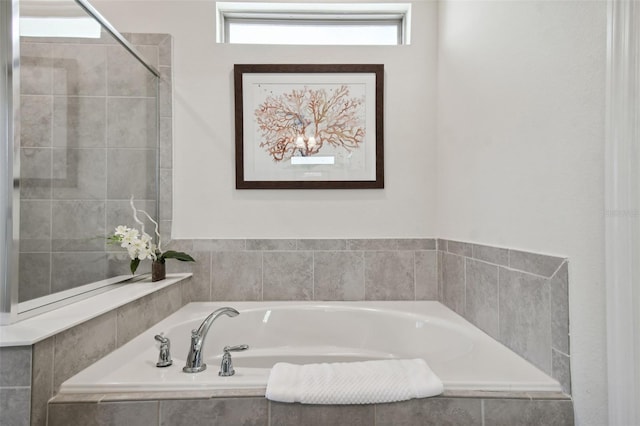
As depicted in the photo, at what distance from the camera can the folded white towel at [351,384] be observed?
3.26 ft

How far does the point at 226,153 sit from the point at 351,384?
1573 mm

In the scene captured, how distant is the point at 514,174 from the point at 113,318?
158cm

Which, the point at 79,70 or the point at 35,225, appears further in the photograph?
the point at 79,70

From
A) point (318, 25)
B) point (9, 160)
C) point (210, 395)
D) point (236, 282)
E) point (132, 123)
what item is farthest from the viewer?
point (318, 25)

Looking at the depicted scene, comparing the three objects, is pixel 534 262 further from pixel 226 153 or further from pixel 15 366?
pixel 226 153

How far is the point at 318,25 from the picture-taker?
2.29 meters

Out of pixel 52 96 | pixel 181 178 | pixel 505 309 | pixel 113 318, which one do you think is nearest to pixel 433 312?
pixel 505 309

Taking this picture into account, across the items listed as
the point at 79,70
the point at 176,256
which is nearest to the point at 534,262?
the point at 176,256

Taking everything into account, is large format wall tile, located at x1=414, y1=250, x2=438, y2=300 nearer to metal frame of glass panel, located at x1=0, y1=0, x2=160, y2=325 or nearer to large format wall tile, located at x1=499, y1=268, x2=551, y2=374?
large format wall tile, located at x1=499, y1=268, x2=551, y2=374

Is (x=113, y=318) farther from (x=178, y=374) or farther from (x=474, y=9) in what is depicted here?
(x=474, y=9)

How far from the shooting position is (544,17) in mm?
1148

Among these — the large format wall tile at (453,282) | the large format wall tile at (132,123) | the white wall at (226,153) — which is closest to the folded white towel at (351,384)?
the large format wall tile at (453,282)

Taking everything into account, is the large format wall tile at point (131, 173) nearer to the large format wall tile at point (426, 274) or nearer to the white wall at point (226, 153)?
the white wall at point (226, 153)

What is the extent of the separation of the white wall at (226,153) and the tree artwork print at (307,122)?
8.2 inches
